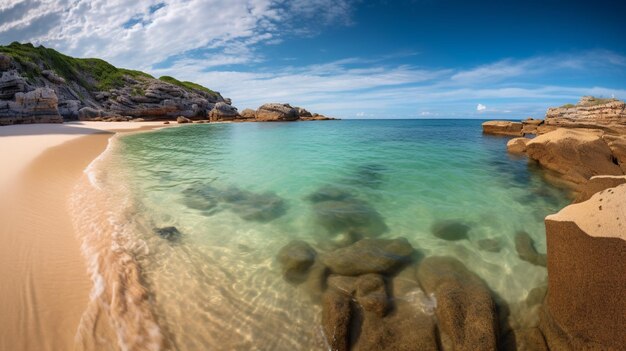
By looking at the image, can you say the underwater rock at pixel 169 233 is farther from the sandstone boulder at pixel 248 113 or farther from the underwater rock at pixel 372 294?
the sandstone boulder at pixel 248 113

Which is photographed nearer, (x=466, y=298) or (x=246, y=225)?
(x=466, y=298)

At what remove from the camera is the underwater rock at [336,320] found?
10.3 feet

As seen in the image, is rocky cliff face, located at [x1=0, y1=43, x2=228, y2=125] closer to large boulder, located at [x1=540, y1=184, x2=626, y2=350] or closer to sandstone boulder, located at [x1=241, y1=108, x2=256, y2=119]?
sandstone boulder, located at [x1=241, y1=108, x2=256, y2=119]

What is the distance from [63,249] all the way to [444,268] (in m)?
6.42

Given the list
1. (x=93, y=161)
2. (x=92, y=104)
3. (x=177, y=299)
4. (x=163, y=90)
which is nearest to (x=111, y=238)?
(x=177, y=299)

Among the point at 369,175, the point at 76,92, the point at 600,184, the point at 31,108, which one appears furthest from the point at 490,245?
the point at 76,92

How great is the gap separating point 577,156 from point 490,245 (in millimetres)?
9443

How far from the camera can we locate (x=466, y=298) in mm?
3658

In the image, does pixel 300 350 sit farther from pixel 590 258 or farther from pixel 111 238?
pixel 111 238

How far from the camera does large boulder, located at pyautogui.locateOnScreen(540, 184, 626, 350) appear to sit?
2639 millimetres

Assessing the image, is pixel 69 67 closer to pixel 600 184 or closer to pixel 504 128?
pixel 600 184

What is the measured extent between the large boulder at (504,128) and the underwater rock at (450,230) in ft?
106

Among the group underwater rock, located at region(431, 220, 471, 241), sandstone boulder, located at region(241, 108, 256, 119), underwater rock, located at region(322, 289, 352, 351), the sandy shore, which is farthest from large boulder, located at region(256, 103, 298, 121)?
underwater rock, located at region(322, 289, 352, 351)

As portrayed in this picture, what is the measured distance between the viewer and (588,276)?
2844mm
